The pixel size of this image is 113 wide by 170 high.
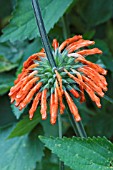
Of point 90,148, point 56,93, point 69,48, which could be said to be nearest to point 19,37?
point 69,48

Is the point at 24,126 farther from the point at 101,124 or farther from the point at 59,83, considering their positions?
the point at 101,124

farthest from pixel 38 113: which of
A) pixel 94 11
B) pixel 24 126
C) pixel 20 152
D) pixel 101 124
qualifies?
pixel 94 11

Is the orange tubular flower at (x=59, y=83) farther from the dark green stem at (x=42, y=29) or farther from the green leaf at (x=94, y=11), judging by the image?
the green leaf at (x=94, y=11)

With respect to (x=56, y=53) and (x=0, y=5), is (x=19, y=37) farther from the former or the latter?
(x=0, y=5)

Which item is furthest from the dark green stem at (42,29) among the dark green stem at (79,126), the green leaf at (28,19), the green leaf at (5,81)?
the green leaf at (5,81)

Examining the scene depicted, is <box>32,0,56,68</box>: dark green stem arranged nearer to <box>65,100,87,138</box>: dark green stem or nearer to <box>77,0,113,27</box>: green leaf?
<box>65,100,87,138</box>: dark green stem
